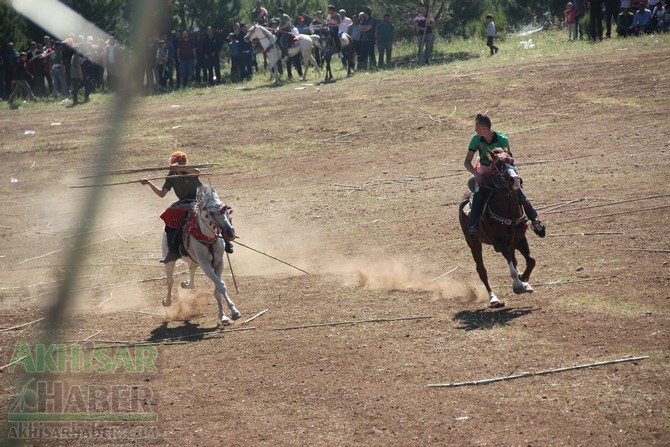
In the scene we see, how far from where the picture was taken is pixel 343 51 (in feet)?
122

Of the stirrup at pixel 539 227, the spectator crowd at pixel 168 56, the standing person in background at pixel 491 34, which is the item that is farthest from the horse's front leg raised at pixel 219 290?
the standing person in background at pixel 491 34

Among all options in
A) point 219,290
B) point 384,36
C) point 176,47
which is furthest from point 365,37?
point 219,290

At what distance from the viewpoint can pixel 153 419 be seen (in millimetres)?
10414

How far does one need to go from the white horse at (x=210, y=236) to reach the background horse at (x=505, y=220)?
12.1 ft

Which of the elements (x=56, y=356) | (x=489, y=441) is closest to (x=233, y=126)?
(x=56, y=356)

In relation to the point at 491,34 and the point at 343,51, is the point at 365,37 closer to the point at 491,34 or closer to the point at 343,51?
the point at 343,51

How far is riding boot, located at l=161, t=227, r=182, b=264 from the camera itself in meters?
14.5

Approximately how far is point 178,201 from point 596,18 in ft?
80.1

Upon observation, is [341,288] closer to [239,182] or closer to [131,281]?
[131,281]

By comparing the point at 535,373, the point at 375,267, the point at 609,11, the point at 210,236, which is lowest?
the point at 375,267

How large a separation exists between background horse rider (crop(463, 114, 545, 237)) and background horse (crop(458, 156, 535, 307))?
10 centimetres

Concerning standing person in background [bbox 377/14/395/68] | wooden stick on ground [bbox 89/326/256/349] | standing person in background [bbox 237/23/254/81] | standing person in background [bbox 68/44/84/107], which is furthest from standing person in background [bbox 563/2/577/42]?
wooden stick on ground [bbox 89/326/256/349]

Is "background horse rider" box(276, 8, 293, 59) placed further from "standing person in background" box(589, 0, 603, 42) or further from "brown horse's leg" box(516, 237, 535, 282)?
"brown horse's leg" box(516, 237, 535, 282)

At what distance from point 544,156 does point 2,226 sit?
1341 cm
